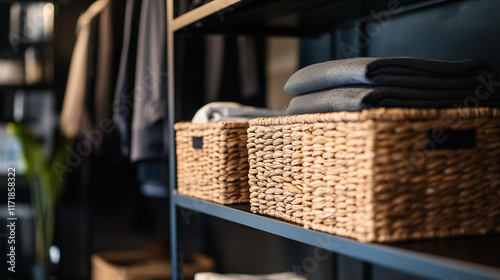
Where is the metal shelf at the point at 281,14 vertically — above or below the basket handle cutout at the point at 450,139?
above

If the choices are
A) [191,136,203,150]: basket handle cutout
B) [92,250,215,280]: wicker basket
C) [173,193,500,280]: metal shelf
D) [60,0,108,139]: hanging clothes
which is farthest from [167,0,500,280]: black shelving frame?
[60,0,108,139]: hanging clothes

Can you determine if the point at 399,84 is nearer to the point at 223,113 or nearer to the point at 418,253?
the point at 418,253

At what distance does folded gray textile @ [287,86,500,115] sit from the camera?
30.0 inches

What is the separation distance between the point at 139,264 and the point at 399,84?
4.93ft

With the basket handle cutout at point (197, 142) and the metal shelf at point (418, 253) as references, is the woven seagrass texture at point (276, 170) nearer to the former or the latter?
the metal shelf at point (418, 253)

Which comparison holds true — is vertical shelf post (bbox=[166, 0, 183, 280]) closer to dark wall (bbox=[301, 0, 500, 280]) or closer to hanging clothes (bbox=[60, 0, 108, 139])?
dark wall (bbox=[301, 0, 500, 280])

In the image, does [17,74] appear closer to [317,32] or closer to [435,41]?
[317,32]

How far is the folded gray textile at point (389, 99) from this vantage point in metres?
0.76

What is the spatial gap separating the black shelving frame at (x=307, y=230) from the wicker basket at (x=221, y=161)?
28mm

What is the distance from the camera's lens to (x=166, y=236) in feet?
6.93

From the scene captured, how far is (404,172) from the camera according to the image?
701 millimetres

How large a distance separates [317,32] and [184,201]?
0.66m

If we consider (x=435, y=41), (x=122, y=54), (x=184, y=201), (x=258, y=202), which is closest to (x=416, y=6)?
(x=435, y=41)

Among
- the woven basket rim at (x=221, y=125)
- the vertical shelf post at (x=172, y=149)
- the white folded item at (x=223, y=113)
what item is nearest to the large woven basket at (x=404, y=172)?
the woven basket rim at (x=221, y=125)
